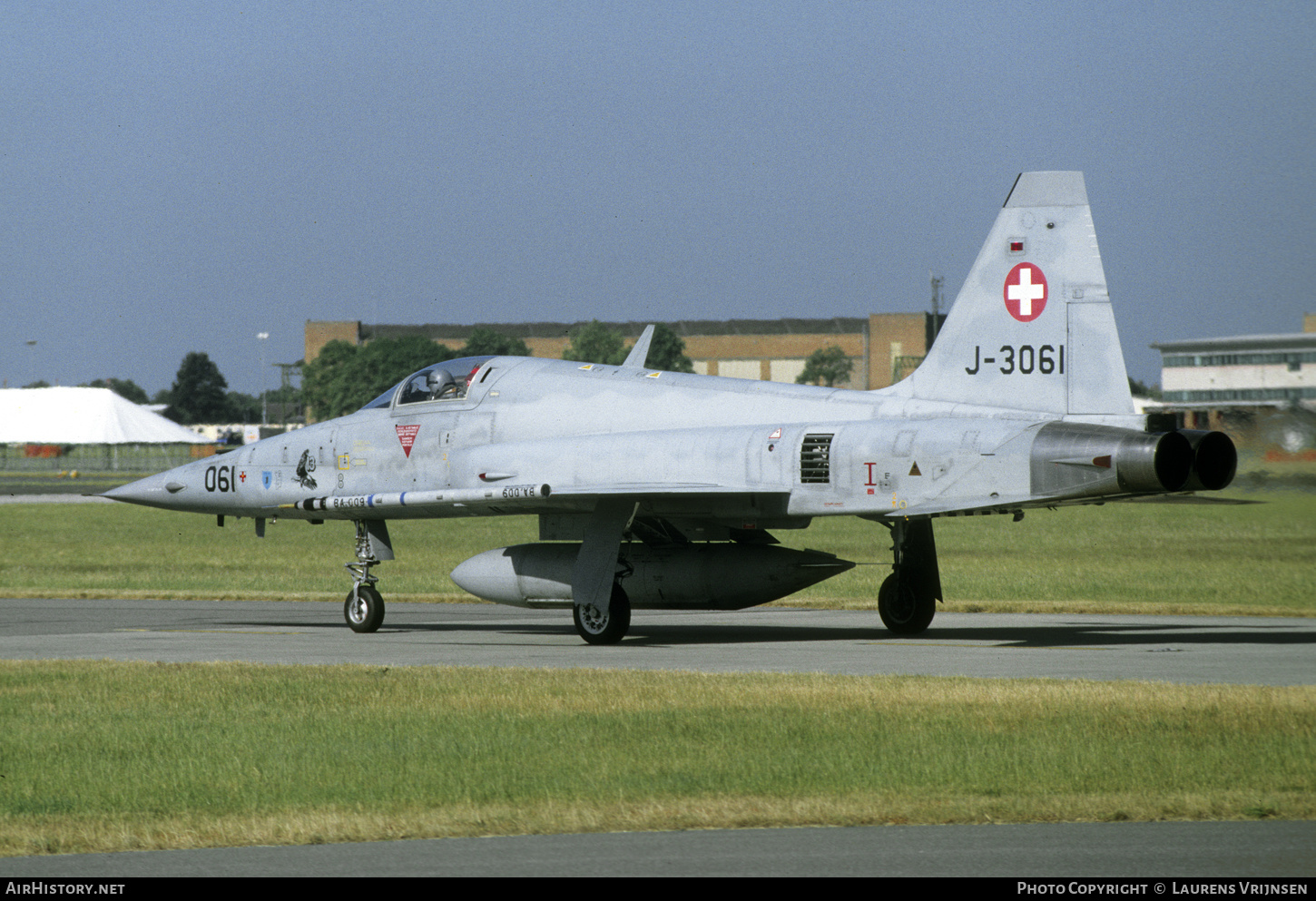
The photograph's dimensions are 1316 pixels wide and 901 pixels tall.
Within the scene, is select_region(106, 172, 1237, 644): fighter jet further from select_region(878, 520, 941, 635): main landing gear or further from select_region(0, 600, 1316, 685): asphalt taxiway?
select_region(0, 600, 1316, 685): asphalt taxiway

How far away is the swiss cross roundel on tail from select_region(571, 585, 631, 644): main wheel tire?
5.83 m

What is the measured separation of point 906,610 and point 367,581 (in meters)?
7.29

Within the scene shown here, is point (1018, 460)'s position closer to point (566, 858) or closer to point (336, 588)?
point (566, 858)

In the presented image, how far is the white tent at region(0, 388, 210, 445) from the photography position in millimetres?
132625

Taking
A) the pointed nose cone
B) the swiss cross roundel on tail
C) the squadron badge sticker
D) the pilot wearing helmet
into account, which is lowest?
the pointed nose cone

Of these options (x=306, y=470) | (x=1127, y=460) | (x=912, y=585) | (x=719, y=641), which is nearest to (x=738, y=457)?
(x=719, y=641)

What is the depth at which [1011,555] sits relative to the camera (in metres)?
35.4

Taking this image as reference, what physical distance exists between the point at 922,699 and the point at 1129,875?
557 cm

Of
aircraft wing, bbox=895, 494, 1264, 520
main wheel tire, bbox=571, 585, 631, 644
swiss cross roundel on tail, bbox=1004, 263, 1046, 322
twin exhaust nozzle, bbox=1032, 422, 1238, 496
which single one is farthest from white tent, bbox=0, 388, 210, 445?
twin exhaust nozzle, bbox=1032, 422, 1238, 496

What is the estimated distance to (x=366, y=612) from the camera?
66.5ft

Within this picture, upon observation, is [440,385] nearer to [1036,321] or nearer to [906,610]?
[906,610]

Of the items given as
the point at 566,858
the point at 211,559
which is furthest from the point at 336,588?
the point at 566,858

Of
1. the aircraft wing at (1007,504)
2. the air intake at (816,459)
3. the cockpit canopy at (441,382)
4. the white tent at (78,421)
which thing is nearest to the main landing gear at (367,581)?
the cockpit canopy at (441,382)

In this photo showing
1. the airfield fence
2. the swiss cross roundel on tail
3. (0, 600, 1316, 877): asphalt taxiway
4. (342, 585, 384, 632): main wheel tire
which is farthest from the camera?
the airfield fence
